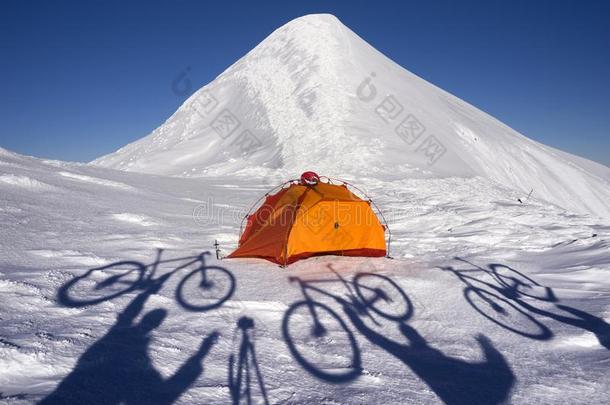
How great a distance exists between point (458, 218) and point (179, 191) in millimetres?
8831

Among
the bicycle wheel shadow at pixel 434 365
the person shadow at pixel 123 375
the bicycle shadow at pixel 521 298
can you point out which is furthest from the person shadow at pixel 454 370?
the person shadow at pixel 123 375

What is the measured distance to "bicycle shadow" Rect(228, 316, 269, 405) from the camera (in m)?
3.32

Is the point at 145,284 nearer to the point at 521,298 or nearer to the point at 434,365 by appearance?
the point at 434,365

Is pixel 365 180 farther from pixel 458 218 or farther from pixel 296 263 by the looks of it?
pixel 296 263

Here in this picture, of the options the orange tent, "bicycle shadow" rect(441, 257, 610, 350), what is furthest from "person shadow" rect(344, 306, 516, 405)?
the orange tent

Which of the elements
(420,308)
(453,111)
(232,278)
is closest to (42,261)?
(232,278)

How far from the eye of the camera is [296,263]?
6848 mm

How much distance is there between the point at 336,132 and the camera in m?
→ 26.1

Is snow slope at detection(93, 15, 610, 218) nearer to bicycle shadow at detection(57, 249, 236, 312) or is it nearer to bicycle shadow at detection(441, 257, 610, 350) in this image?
bicycle shadow at detection(441, 257, 610, 350)

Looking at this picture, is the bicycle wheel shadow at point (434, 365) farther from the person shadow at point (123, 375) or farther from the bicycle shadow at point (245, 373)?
the person shadow at point (123, 375)

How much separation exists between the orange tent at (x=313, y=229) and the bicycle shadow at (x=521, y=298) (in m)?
1.47

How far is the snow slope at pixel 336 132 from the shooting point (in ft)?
78.6

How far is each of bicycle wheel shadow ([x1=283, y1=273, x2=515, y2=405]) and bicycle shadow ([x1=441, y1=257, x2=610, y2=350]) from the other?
3.15ft

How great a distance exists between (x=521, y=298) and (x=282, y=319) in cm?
328
